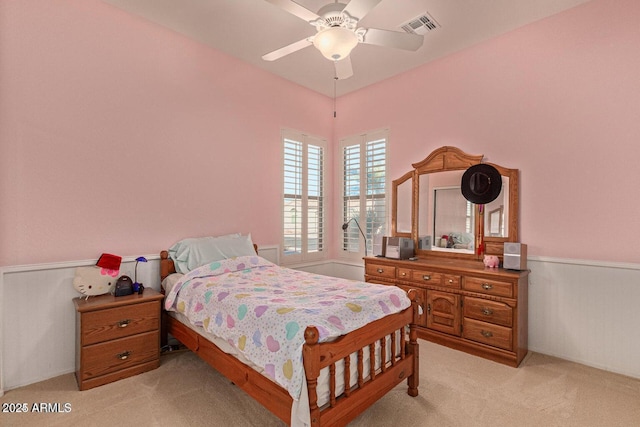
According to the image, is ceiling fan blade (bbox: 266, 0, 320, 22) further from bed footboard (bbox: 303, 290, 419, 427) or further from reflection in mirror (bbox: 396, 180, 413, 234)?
reflection in mirror (bbox: 396, 180, 413, 234)

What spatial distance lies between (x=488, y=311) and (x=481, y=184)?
4.37 ft

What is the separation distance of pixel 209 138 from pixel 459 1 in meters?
2.87

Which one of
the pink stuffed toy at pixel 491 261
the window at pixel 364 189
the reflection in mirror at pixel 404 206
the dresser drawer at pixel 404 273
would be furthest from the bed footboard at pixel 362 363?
the window at pixel 364 189

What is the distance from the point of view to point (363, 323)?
77.7 inches

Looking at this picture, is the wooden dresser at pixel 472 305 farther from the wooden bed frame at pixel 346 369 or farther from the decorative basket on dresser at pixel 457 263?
the wooden bed frame at pixel 346 369

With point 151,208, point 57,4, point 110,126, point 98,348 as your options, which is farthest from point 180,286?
point 57,4

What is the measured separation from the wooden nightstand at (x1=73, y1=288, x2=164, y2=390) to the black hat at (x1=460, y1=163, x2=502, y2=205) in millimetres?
3332

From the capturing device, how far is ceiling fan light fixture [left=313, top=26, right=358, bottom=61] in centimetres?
211

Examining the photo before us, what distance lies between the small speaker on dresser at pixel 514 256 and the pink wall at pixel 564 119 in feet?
0.72

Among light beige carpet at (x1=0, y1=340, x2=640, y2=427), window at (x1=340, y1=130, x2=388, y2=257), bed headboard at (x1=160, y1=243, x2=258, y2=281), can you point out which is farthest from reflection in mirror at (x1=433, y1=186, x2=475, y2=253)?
bed headboard at (x1=160, y1=243, x2=258, y2=281)

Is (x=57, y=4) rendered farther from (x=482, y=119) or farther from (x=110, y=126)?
(x=482, y=119)

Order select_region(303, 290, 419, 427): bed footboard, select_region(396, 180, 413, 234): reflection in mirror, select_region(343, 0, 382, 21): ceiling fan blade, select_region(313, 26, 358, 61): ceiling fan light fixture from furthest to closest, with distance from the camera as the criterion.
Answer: select_region(396, 180, 413, 234): reflection in mirror → select_region(313, 26, 358, 61): ceiling fan light fixture → select_region(343, 0, 382, 21): ceiling fan blade → select_region(303, 290, 419, 427): bed footboard

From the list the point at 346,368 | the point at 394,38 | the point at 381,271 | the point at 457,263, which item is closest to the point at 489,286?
the point at 457,263

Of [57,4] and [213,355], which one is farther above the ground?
[57,4]
